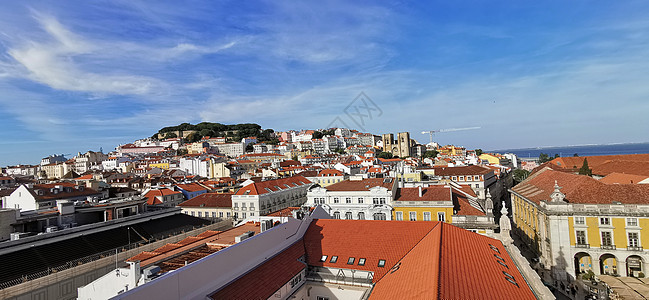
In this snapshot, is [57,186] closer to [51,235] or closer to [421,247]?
Answer: [51,235]

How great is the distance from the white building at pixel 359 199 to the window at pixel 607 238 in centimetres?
1791

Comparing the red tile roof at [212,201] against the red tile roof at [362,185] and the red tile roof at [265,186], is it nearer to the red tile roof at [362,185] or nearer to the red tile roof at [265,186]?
the red tile roof at [265,186]

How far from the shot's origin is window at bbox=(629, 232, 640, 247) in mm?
26578

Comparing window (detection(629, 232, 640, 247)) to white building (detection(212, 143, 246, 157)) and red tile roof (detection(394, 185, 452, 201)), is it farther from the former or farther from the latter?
white building (detection(212, 143, 246, 157))

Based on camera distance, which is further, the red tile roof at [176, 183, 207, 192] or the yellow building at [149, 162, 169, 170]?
the yellow building at [149, 162, 169, 170]

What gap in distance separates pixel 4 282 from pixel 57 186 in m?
33.2

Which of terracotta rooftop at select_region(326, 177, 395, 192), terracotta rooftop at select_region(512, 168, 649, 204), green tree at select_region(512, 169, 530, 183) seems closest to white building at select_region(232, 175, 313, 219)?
terracotta rooftop at select_region(326, 177, 395, 192)

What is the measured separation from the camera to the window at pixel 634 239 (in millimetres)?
26578

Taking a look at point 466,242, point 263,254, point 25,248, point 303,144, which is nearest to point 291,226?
point 263,254

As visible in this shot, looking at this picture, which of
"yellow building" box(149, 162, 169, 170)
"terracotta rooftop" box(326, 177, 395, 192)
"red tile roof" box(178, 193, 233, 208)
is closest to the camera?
"terracotta rooftop" box(326, 177, 395, 192)

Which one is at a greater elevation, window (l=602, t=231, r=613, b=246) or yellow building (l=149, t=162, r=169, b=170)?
yellow building (l=149, t=162, r=169, b=170)

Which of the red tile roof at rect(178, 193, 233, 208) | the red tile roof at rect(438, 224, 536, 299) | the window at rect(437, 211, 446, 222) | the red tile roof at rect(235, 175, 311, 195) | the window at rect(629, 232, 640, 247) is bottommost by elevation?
the window at rect(629, 232, 640, 247)

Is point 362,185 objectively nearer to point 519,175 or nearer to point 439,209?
point 439,209

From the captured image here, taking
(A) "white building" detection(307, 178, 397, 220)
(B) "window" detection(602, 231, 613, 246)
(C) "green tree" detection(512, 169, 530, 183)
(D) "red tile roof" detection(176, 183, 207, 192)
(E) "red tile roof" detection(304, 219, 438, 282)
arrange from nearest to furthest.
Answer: (E) "red tile roof" detection(304, 219, 438, 282)
(B) "window" detection(602, 231, 613, 246)
(A) "white building" detection(307, 178, 397, 220)
(D) "red tile roof" detection(176, 183, 207, 192)
(C) "green tree" detection(512, 169, 530, 183)
